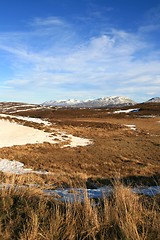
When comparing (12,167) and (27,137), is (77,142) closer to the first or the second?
(27,137)

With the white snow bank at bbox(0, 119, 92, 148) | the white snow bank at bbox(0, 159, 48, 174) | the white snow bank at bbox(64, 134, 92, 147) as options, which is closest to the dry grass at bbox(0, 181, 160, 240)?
the white snow bank at bbox(0, 159, 48, 174)

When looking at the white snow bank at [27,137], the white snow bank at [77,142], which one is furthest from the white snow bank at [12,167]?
the white snow bank at [77,142]

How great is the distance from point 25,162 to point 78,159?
4199 millimetres

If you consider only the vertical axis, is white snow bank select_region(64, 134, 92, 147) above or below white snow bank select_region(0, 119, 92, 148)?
below

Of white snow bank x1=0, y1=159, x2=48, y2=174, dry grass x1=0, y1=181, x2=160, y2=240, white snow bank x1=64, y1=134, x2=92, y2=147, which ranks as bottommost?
white snow bank x1=64, y1=134, x2=92, y2=147

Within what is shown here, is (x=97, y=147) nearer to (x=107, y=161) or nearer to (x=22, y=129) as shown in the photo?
(x=107, y=161)

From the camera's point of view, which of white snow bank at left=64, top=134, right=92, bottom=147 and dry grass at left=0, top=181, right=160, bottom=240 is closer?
dry grass at left=0, top=181, right=160, bottom=240

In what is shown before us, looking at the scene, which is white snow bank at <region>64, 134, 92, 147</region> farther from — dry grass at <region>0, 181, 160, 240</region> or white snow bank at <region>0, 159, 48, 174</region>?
dry grass at <region>0, 181, 160, 240</region>

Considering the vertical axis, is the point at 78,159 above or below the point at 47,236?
below

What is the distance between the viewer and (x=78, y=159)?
20.9 meters

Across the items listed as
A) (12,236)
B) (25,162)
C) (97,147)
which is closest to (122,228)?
(12,236)

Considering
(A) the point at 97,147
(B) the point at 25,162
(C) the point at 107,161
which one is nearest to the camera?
(B) the point at 25,162

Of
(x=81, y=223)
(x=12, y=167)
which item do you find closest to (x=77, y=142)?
(x=12, y=167)

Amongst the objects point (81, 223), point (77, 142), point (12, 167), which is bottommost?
point (77, 142)
